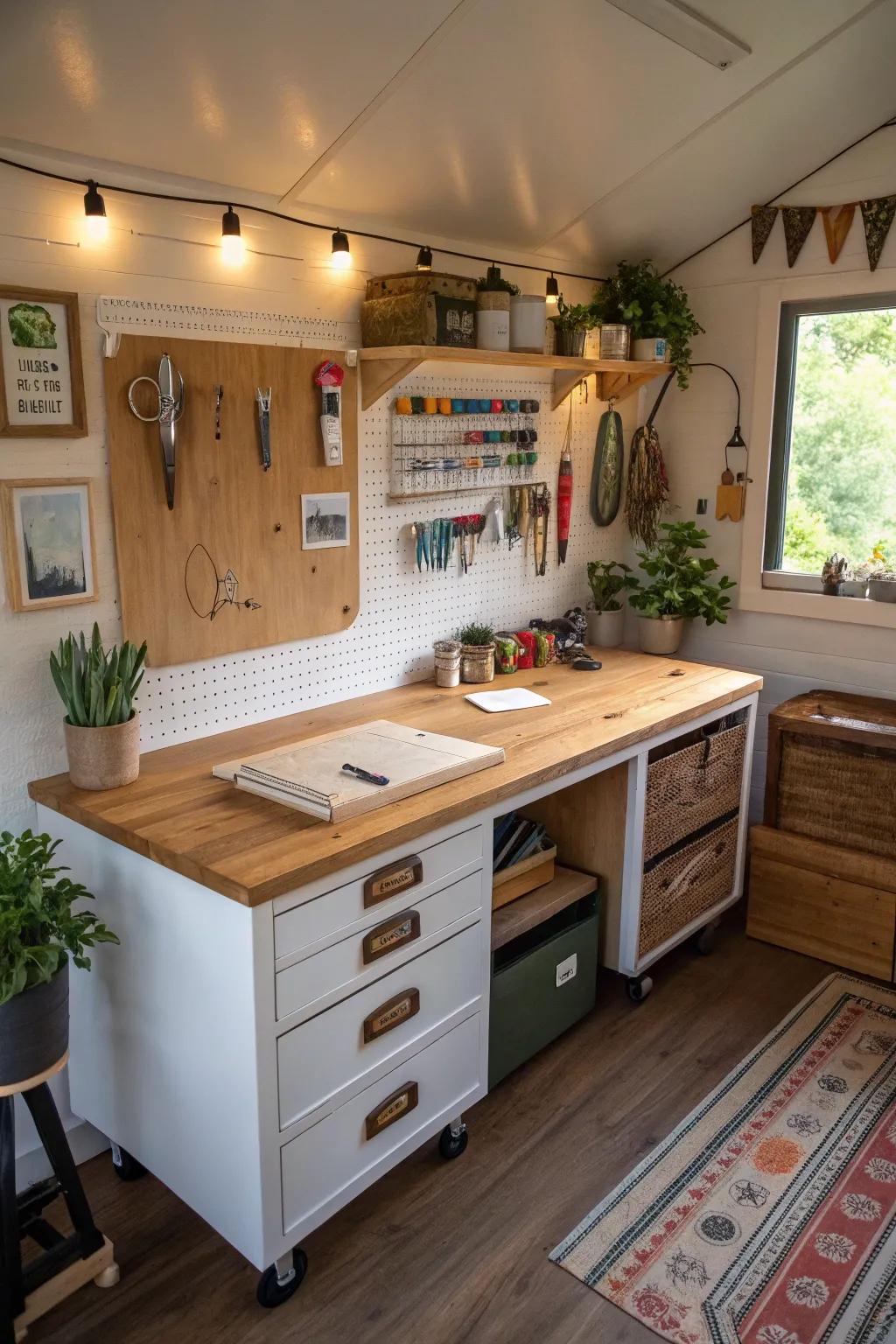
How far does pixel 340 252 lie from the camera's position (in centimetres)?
248

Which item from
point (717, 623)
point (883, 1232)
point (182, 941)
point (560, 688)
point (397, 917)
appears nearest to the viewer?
point (182, 941)

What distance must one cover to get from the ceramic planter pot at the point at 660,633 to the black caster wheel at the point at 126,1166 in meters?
2.14

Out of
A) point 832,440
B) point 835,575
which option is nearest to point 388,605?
point 835,575

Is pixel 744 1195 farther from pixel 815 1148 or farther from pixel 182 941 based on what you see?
pixel 182 941

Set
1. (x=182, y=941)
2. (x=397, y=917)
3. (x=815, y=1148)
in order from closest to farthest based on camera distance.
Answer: (x=182, y=941), (x=397, y=917), (x=815, y=1148)

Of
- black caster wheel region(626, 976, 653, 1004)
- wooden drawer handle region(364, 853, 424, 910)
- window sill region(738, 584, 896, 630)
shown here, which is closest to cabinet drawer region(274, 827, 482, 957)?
wooden drawer handle region(364, 853, 424, 910)

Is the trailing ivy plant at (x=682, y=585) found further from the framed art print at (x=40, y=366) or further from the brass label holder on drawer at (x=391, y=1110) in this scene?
the framed art print at (x=40, y=366)

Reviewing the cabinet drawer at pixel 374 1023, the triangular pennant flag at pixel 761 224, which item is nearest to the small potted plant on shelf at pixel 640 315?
the triangular pennant flag at pixel 761 224

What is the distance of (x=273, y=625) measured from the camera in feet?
8.20

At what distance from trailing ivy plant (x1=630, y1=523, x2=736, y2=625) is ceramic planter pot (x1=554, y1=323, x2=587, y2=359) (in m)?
0.73

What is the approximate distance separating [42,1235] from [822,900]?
87.3 inches

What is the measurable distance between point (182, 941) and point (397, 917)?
0.39m

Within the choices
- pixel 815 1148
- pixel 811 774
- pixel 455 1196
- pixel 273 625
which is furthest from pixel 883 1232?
pixel 273 625

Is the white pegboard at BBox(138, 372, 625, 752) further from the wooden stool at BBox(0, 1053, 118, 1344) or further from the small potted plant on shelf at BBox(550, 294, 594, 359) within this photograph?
the wooden stool at BBox(0, 1053, 118, 1344)
